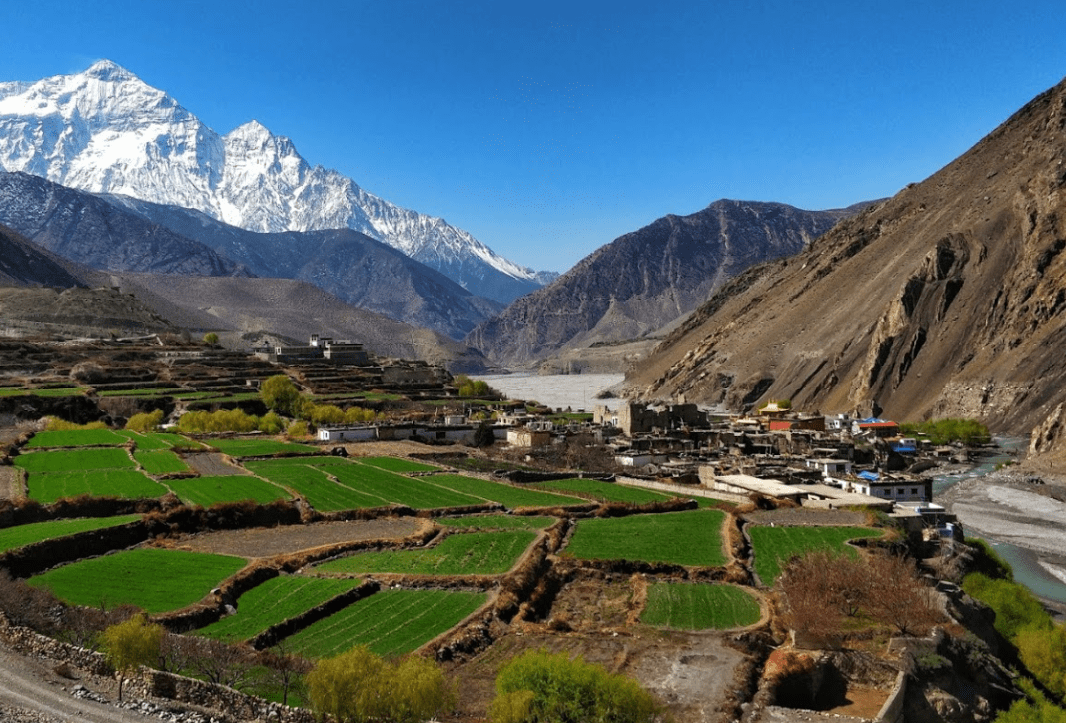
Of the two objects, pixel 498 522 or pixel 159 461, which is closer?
pixel 498 522

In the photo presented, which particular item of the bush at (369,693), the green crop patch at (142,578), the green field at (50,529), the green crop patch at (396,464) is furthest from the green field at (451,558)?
the green crop patch at (396,464)

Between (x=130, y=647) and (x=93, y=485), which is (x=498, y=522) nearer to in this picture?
(x=93, y=485)

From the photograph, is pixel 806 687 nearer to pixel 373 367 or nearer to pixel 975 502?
pixel 975 502

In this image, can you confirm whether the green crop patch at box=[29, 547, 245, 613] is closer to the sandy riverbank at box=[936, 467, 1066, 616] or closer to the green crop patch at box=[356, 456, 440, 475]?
the green crop patch at box=[356, 456, 440, 475]

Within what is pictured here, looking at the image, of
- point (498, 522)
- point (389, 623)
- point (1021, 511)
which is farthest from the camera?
point (1021, 511)

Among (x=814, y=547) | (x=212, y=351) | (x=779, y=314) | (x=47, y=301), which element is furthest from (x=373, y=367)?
(x=814, y=547)

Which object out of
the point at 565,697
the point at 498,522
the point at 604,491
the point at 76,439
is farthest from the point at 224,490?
the point at 565,697
